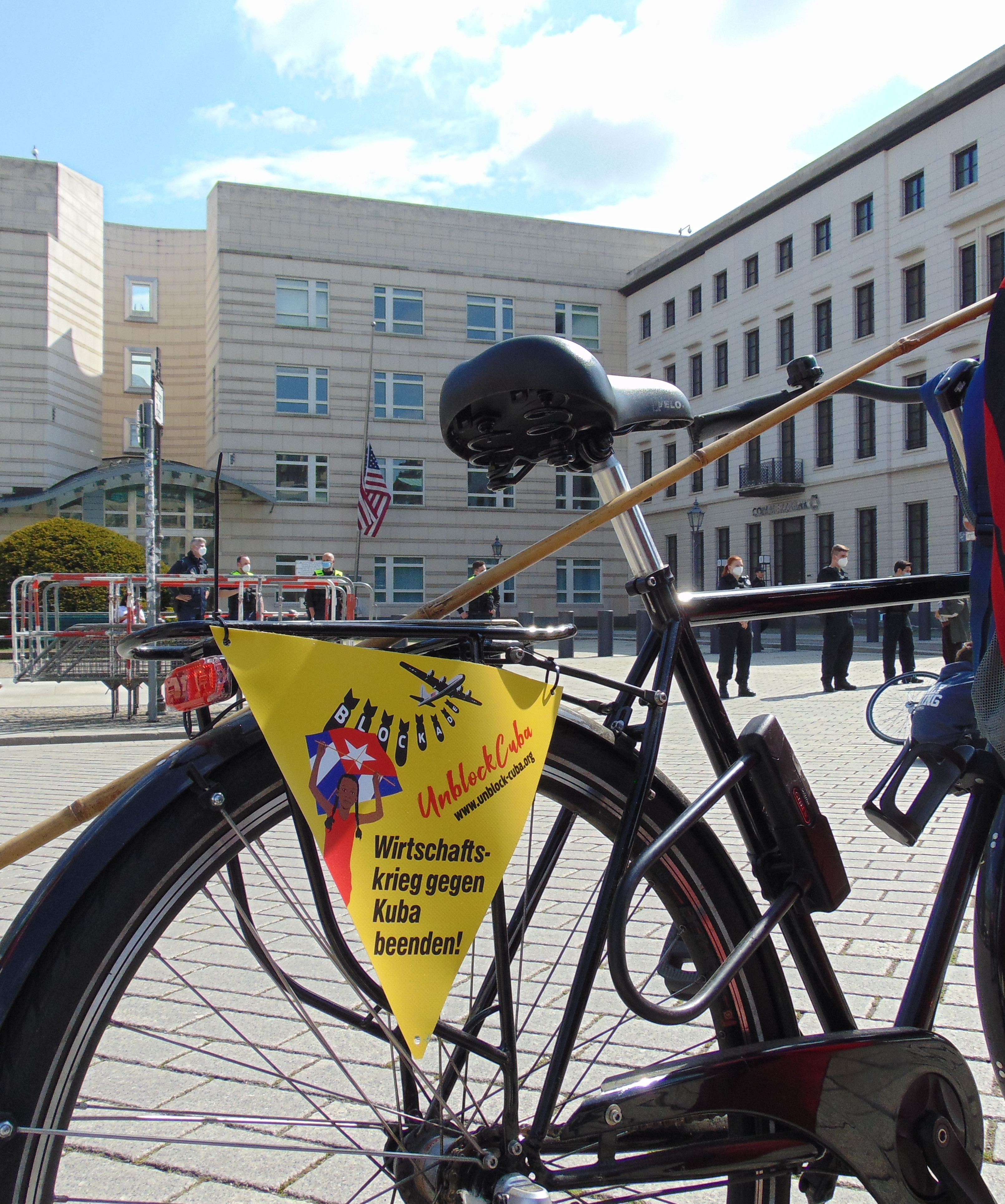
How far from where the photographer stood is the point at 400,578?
1753 inches

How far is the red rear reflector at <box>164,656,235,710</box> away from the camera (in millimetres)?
1252

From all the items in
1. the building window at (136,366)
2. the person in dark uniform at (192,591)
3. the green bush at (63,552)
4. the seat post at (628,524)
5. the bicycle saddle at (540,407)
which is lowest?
the seat post at (628,524)

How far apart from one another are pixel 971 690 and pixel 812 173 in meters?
41.1

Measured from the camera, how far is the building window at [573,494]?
46656mm

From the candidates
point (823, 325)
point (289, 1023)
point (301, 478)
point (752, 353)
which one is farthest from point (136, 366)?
point (289, 1023)

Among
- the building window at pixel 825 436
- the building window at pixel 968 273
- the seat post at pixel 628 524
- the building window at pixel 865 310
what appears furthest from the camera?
the building window at pixel 825 436

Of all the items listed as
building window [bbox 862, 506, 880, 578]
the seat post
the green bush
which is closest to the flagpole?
the green bush

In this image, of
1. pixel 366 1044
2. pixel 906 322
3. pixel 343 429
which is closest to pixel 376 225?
pixel 343 429

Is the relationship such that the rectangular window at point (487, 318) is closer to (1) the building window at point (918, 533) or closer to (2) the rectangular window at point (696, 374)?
(2) the rectangular window at point (696, 374)

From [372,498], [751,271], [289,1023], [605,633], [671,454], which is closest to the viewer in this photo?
[289,1023]

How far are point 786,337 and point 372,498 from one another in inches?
737

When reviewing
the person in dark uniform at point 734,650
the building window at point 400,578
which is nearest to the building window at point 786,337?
the building window at point 400,578

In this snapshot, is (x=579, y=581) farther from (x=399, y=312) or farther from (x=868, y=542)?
(x=399, y=312)

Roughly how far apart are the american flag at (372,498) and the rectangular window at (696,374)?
18.2 m
